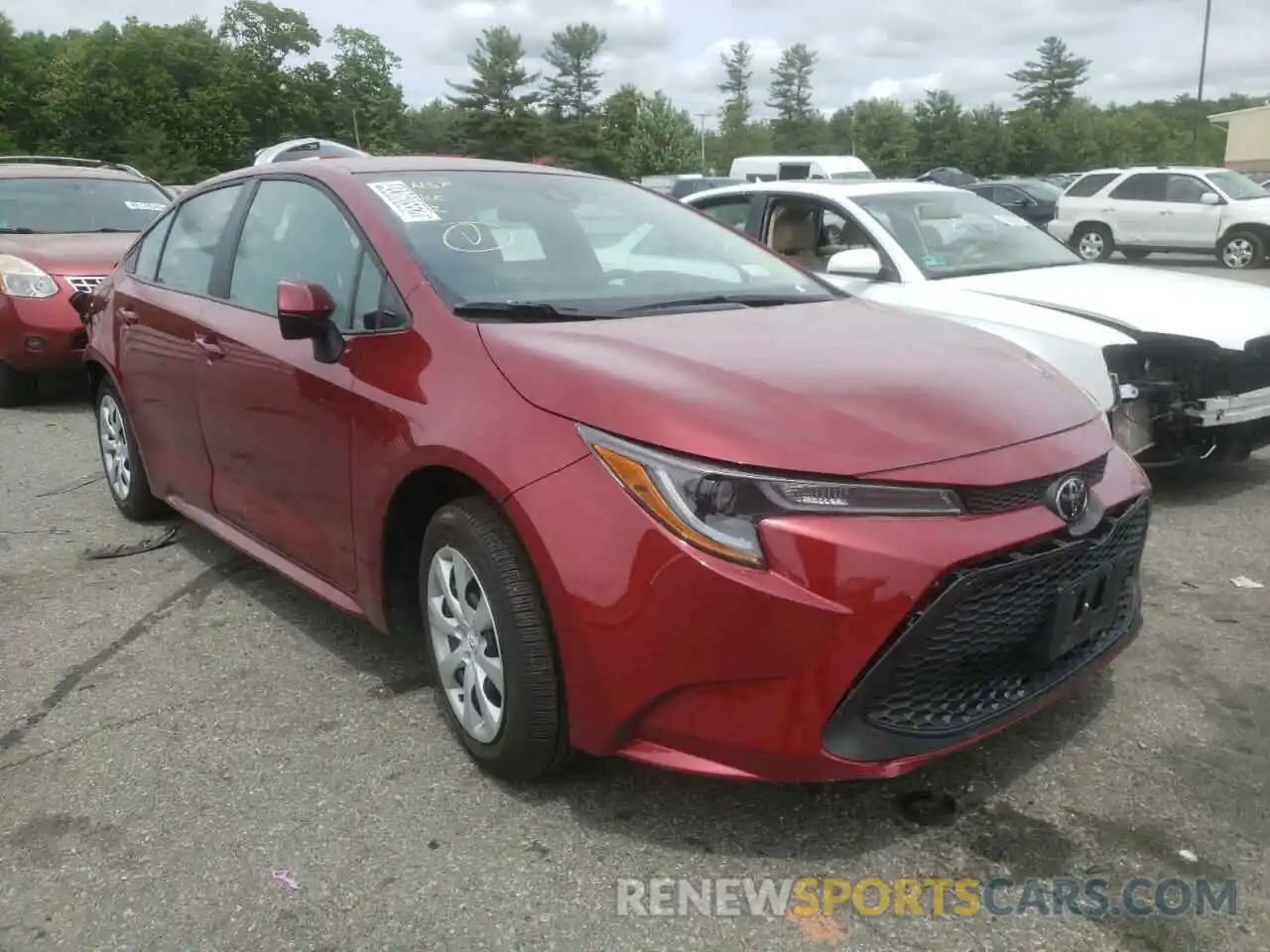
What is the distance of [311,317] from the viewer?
3.04m

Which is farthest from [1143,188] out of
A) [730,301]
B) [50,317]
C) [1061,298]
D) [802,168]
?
[730,301]

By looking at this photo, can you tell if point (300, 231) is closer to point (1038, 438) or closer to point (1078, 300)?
point (1038, 438)

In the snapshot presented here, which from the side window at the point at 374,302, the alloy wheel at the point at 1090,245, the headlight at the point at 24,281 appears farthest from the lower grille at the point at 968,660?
the alloy wheel at the point at 1090,245

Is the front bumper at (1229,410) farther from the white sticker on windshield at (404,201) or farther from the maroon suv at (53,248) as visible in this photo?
the maroon suv at (53,248)

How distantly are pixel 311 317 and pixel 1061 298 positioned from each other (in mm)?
3626

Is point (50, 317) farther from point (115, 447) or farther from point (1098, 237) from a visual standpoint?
point (1098, 237)

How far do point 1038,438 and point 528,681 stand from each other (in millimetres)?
1282

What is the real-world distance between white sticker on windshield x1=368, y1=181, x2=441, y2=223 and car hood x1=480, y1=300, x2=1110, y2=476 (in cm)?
62

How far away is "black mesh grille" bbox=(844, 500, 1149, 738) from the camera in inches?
88.8

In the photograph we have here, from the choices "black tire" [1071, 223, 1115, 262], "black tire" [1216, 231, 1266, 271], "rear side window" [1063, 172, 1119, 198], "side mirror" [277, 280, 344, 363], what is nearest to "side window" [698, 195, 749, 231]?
"side mirror" [277, 280, 344, 363]

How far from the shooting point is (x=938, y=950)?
2.18 metres

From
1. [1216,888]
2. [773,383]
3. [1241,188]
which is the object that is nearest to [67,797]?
[773,383]

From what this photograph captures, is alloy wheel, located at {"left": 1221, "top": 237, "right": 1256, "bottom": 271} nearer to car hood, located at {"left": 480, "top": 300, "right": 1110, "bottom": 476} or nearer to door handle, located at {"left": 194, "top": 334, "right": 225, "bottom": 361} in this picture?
car hood, located at {"left": 480, "top": 300, "right": 1110, "bottom": 476}

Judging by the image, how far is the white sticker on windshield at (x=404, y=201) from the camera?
3.25 meters
